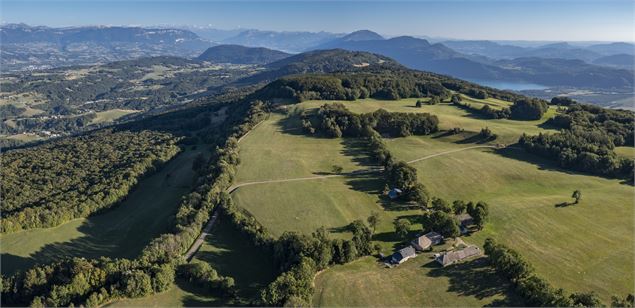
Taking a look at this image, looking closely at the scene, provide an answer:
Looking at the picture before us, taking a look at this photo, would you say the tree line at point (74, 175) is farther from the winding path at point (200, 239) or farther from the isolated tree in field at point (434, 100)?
the isolated tree in field at point (434, 100)

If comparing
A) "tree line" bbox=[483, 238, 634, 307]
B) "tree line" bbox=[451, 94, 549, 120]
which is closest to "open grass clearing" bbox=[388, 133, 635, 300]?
"tree line" bbox=[483, 238, 634, 307]

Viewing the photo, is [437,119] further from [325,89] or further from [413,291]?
[413,291]

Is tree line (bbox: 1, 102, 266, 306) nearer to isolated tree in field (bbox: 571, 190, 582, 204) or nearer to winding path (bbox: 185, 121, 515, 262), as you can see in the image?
winding path (bbox: 185, 121, 515, 262)

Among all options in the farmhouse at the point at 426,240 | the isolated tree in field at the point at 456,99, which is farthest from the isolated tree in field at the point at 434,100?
the farmhouse at the point at 426,240

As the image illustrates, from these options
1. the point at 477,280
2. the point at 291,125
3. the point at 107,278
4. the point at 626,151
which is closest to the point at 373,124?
the point at 291,125

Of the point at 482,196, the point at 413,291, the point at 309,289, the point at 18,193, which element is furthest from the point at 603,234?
the point at 18,193

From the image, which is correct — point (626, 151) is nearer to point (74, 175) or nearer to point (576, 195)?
point (576, 195)

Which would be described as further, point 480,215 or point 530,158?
point 530,158
